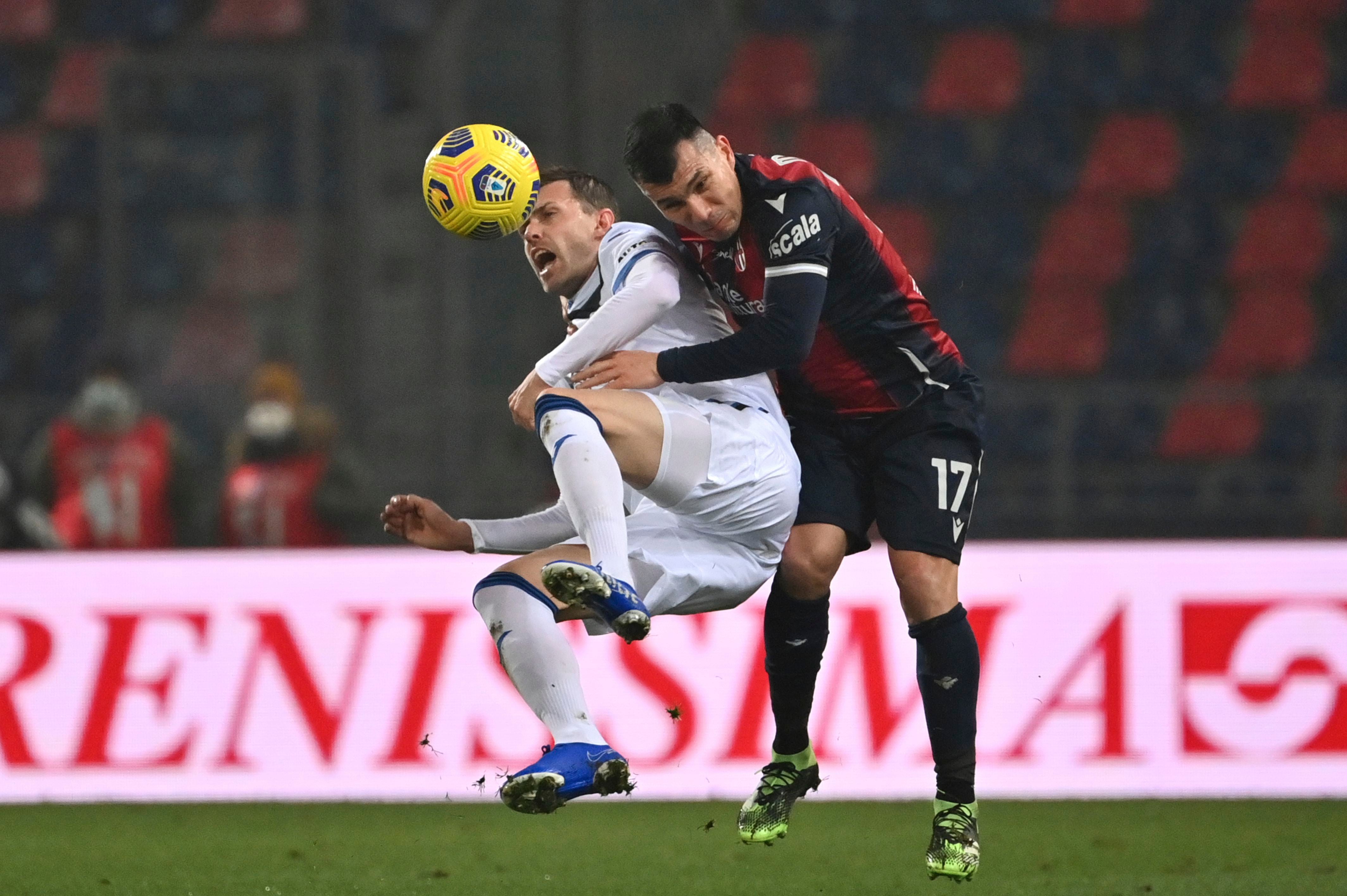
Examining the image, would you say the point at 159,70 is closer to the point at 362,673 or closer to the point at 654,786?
the point at 362,673

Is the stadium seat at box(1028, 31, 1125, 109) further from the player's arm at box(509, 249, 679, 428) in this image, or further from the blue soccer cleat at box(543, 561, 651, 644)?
the blue soccer cleat at box(543, 561, 651, 644)

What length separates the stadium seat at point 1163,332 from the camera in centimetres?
1007

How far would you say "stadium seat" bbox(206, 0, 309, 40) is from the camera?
10070 mm

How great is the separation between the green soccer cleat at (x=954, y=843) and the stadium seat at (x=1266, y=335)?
5.97m

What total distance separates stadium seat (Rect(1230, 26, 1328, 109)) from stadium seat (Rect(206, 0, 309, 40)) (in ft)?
16.5

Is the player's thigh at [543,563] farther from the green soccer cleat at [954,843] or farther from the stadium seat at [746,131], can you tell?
the stadium seat at [746,131]

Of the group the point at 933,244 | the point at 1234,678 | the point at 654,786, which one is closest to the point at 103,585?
the point at 654,786

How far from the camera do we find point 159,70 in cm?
998

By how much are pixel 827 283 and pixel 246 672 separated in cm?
317


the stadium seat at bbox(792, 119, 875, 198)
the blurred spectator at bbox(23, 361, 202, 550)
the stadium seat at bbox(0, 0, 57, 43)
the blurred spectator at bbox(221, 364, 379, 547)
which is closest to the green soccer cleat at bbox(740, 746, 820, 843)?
the blurred spectator at bbox(221, 364, 379, 547)

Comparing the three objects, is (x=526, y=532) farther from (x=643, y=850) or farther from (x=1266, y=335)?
(x=1266, y=335)

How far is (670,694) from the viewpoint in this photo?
667 centimetres

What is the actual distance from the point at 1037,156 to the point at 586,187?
636 cm

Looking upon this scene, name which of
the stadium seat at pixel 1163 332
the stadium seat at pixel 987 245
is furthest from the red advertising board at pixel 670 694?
the stadium seat at pixel 987 245
